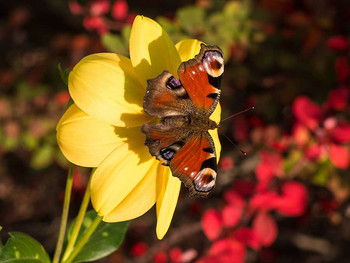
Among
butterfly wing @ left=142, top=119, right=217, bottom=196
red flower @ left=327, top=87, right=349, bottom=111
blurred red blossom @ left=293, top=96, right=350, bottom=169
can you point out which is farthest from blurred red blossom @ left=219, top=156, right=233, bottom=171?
butterfly wing @ left=142, top=119, right=217, bottom=196

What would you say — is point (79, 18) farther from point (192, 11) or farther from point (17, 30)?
point (192, 11)

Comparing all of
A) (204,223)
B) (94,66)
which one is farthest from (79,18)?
(94,66)

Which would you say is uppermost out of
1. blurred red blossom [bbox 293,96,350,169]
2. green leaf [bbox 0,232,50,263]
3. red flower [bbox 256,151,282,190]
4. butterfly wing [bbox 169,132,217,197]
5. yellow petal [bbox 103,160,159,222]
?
Answer: butterfly wing [bbox 169,132,217,197]

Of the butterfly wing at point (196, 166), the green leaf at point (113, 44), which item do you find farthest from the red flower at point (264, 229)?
the butterfly wing at point (196, 166)

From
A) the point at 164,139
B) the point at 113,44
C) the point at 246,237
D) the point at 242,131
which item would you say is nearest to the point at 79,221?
the point at 164,139

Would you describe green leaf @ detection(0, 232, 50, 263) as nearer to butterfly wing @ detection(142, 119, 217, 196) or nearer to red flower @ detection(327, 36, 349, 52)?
butterfly wing @ detection(142, 119, 217, 196)

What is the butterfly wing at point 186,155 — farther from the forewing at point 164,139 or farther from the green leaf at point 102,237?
the green leaf at point 102,237
